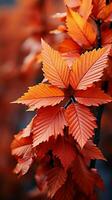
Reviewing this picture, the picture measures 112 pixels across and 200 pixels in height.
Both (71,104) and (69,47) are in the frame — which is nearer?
(71,104)

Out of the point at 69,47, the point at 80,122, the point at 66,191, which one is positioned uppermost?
the point at 69,47

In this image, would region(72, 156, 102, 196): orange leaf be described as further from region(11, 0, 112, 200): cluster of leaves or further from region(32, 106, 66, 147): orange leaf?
region(32, 106, 66, 147): orange leaf

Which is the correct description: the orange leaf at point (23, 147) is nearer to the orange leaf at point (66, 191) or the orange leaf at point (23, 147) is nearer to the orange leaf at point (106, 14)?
the orange leaf at point (66, 191)

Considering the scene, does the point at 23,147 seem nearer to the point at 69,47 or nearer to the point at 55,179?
the point at 55,179

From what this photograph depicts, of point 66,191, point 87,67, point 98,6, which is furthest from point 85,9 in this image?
point 66,191

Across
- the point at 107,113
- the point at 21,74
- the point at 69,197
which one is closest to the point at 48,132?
the point at 69,197

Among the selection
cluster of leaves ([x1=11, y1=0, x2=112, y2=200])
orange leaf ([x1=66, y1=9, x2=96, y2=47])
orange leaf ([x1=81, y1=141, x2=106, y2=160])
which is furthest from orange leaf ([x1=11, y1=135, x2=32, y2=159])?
orange leaf ([x1=66, y1=9, x2=96, y2=47])

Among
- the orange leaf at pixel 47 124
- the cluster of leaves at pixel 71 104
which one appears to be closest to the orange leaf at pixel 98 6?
the cluster of leaves at pixel 71 104
